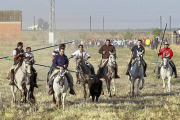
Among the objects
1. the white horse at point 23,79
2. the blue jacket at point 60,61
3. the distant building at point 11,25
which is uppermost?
the distant building at point 11,25

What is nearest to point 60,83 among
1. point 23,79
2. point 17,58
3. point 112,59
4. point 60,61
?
point 60,61

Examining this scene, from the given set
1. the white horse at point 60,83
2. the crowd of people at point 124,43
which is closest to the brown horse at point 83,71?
the white horse at point 60,83

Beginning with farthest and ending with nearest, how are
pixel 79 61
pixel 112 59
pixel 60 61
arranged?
pixel 112 59, pixel 79 61, pixel 60 61

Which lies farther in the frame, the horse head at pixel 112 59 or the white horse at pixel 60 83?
the horse head at pixel 112 59

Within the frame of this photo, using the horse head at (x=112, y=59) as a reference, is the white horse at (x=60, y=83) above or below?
below

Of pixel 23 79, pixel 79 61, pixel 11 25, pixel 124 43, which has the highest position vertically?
pixel 11 25

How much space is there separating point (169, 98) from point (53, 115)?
5279 millimetres

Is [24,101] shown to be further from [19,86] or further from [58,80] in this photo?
[58,80]

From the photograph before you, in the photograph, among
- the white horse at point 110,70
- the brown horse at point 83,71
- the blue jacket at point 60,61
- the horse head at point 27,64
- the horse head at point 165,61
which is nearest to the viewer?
the blue jacket at point 60,61

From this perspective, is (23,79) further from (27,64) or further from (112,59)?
(112,59)

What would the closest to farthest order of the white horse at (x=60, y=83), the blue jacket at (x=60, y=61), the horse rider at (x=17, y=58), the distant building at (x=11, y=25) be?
the white horse at (x=60, y=83)
the blue jacket at (x=60, y=61)
the horse rider at (x=17, y=58)
the distant building at (x=11, y=25)

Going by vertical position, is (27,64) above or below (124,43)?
below

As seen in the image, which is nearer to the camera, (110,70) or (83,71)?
(83,71)

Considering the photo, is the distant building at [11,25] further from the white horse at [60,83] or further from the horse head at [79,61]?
the white horse at [60,83]
